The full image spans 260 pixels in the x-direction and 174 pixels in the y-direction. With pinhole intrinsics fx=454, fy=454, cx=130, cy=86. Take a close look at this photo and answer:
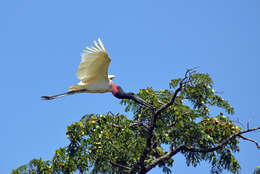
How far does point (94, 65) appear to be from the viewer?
31.8 ft

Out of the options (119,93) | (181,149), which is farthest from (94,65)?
(181,149)

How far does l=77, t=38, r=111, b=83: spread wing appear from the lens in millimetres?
9281

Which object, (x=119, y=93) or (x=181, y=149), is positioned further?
(x=119, y=93)

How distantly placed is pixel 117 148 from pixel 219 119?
242 centimetres

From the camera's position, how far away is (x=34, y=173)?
9930 mm

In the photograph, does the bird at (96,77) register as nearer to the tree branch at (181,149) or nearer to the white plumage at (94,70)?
the white plumage at (94,70)

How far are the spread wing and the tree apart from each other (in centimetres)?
88

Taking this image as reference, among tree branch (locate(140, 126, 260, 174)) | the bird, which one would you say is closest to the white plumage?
the bird

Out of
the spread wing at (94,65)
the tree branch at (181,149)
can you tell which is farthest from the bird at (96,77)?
the tree branch at (181,149)

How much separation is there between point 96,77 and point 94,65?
56 centimetres

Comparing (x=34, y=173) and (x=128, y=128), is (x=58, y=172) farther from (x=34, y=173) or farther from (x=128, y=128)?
(x=128, y=128)

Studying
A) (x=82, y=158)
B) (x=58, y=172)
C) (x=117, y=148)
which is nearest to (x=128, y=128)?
(x=117, y=148)

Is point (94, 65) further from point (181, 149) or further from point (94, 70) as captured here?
point (181, 149)

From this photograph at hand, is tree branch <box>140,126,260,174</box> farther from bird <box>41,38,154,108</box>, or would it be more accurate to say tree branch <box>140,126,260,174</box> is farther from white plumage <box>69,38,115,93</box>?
white plumage <box>69,38,115,93</box>
